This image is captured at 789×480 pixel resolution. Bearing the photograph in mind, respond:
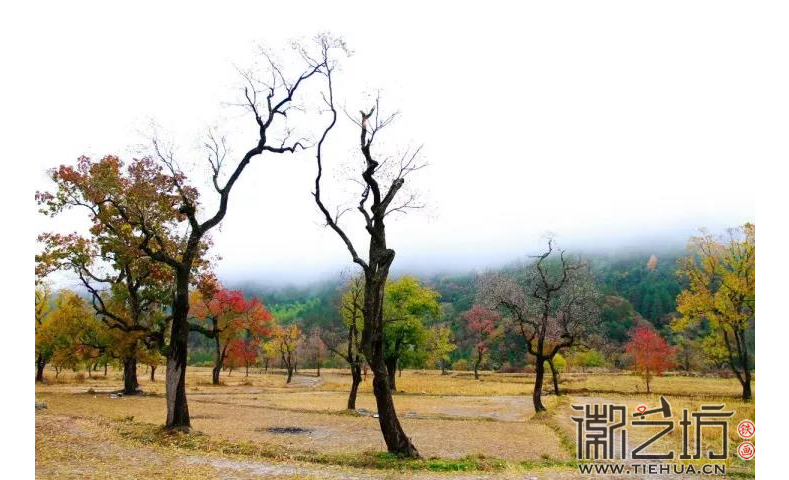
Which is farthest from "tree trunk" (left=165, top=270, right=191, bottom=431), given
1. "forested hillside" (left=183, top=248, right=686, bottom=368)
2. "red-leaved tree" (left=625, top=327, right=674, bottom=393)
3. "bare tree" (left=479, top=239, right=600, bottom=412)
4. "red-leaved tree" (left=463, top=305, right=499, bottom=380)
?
"forested hillside" (left=183, top=248, right=686, bottom=368)

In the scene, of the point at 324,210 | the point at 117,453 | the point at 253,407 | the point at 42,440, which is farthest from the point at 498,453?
the point at 253,407

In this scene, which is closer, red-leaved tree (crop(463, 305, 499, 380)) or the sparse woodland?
the sparse woodland

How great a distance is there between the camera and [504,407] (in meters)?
31.9

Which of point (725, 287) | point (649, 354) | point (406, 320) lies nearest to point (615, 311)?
point (649, 354)

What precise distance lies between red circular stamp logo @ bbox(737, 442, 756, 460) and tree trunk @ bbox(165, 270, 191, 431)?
16485 millimetres

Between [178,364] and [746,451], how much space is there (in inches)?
687

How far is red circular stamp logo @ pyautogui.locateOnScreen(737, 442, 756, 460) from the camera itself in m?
14.2

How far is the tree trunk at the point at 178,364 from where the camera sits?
16.5m

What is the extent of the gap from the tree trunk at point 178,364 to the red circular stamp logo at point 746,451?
16485mm

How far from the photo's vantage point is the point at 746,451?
14.6m

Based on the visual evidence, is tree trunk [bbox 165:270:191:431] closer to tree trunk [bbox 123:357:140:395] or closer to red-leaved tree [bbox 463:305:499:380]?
tree trunk [bbox 123:357:140:395]

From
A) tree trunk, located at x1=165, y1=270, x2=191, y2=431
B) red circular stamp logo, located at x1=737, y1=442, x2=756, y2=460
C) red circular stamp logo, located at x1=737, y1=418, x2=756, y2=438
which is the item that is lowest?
red circular stamp logo, located at x1=737, y1=418, x2=756, y2=438
